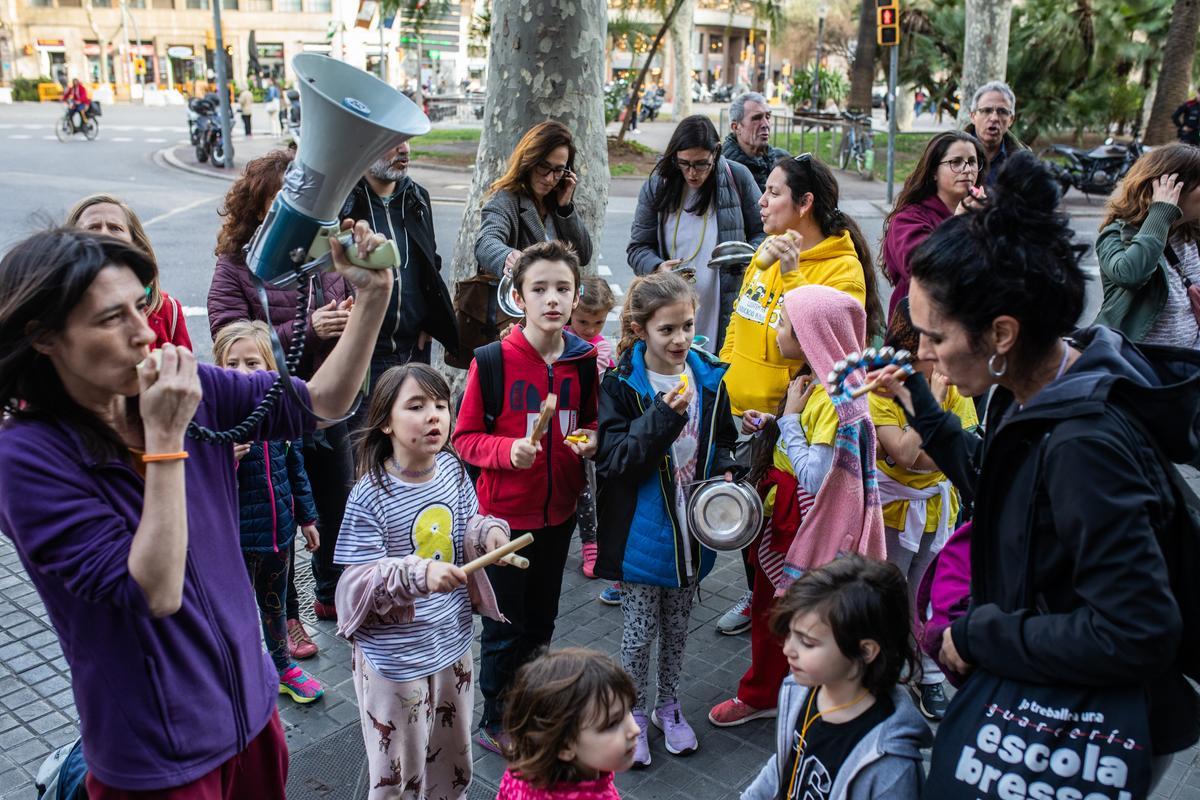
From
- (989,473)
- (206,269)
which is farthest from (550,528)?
(206,269)

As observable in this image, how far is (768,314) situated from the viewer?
430 cm

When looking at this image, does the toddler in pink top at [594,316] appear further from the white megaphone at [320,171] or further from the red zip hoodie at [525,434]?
the white megaphone at [320,171]

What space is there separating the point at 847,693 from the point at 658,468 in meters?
1.25

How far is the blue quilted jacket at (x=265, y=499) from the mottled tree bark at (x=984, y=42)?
15286 mm

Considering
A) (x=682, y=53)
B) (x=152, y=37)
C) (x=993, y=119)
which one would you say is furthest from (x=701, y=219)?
(x=152, y=37)

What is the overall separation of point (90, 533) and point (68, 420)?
24cm

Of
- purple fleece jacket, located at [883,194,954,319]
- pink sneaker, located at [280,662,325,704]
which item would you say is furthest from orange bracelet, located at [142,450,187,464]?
purple fleece jacket, located at [883,194,954,319]

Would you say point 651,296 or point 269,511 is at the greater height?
point 651,296

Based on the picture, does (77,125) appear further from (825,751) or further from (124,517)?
(825,751)

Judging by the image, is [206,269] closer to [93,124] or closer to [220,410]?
[220,410]

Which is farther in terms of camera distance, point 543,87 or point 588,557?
point 543,87

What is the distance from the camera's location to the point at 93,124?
27.8 metres

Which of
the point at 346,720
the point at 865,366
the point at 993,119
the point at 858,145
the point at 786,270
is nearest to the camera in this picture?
the point at 865,366

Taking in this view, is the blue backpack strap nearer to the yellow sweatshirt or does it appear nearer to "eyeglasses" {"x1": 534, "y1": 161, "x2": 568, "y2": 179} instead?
the yellow sweatshirt
